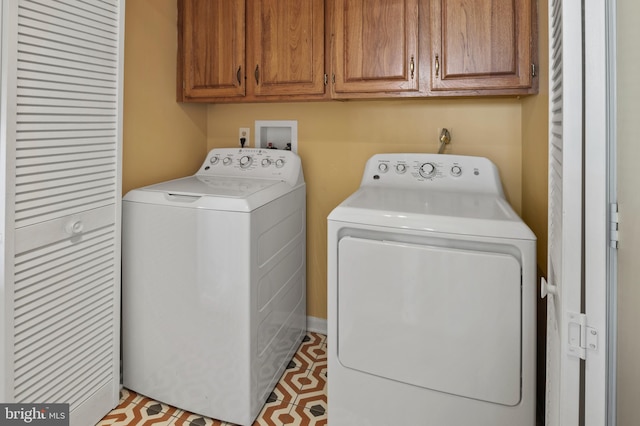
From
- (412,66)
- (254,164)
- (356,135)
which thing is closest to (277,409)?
(254,164)

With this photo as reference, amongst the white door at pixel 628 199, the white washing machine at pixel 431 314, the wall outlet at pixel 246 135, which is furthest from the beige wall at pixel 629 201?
the wall outlet at pixel 246 135

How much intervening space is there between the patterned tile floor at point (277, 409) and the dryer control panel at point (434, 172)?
1.12 meters

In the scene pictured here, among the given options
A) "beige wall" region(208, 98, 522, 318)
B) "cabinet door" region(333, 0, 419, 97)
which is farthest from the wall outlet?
"cabinet door" region(333, 0, 419, 97)

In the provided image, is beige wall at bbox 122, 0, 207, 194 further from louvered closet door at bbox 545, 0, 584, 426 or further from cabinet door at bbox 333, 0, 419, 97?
louvered closet door at bbox 545, 0, 584, 426

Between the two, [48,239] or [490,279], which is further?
[48,239]

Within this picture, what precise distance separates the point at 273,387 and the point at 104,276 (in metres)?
0.98

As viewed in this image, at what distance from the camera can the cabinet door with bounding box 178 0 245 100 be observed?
2.15 meters

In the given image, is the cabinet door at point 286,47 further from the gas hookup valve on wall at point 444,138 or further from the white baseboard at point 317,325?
the white baseboard at point 317,325

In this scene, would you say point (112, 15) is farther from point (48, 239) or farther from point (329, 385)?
point (329, 385)

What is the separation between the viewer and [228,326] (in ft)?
5.52

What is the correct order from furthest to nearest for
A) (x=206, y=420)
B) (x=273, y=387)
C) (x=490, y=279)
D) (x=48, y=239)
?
(x=273, y=387) → (x=206, y=420) → (x=48, y=239) → (x=490, y=279)

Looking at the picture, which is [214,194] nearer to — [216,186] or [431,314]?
[216,186]

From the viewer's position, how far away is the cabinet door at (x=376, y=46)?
185cm

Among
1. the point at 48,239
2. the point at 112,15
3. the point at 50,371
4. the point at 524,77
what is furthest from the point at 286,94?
the point at 50,371
